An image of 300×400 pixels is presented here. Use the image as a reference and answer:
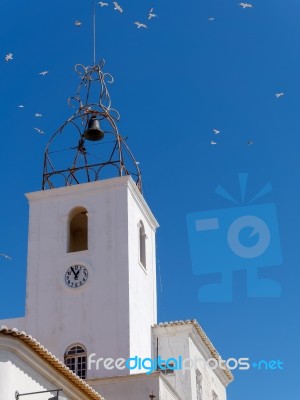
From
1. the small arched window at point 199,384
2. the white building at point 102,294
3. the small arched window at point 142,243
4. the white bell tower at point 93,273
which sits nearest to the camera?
the white building at point 102,294

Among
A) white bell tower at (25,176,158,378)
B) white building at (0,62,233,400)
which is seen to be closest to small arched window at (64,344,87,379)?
white building at (0,62,233,400)

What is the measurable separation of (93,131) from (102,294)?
17.3 feet

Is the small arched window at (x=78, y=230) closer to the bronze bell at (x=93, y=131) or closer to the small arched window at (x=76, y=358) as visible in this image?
the bronze bell at (x=93, y=131)

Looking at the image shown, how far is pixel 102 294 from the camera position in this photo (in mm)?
25969

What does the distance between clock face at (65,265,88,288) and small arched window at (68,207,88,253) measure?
4.57ft

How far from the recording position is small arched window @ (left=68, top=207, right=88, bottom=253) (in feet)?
91.7

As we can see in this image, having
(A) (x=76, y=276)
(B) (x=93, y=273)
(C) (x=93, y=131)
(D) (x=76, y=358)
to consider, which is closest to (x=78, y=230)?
(A) (x=76, y=276)

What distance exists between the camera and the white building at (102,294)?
82.9 feet

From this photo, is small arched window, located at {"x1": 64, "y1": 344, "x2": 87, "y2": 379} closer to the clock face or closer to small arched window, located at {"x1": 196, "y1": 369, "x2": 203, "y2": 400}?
the clock face

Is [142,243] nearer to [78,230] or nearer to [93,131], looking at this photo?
[78,230]

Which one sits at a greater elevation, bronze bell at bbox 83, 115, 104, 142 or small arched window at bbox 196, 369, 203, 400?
bronze bell at bbox 83, 115, 104, 142

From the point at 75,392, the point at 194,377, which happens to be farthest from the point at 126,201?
the point at 75,392

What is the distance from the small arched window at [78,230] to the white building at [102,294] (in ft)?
0.18

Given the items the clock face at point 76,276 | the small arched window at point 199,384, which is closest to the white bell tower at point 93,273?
the clock face at point 76,276
